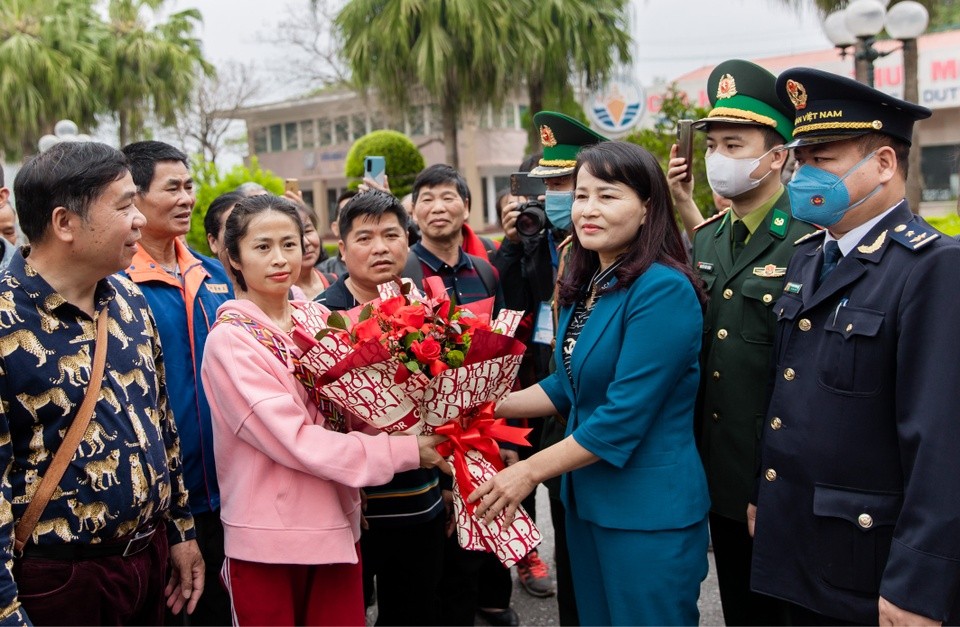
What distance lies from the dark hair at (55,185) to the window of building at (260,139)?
35209 mm

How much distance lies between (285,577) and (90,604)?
54 centimetres

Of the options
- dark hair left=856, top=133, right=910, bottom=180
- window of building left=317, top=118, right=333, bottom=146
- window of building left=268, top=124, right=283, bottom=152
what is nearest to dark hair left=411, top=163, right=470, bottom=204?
dark hair left=856, top=133, right=910, bottom=180

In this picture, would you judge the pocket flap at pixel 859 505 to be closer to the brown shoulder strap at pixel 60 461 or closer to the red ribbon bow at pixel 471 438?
the red ribbon bow at pixel 471 438

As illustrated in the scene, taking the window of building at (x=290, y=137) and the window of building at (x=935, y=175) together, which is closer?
the window of building at (x=935, y=175)

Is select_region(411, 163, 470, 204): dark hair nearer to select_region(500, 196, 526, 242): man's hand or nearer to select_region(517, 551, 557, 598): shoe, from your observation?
select_region(500, 196, 526, 242): man's hand

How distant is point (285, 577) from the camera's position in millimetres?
2381

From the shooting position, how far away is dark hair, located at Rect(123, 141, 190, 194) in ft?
9.81

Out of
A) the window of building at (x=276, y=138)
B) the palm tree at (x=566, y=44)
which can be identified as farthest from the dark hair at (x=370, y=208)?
the window of building at (x=276, y=138)

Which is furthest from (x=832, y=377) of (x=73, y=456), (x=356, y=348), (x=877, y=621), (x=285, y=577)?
(x=73, y=456)

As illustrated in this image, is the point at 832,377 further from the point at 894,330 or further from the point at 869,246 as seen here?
the point at 869,246

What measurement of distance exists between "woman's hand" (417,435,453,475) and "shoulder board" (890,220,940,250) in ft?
4.55

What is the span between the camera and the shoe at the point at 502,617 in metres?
3.81

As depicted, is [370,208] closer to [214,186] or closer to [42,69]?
[214,186]

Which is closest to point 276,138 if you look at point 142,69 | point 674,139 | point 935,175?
point 142,69
